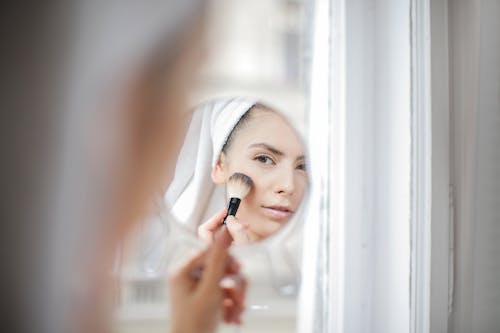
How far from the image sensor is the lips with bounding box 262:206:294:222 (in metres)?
1.10

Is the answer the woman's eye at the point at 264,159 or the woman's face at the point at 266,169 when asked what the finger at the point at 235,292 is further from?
the woman's eye at the point at 264,159

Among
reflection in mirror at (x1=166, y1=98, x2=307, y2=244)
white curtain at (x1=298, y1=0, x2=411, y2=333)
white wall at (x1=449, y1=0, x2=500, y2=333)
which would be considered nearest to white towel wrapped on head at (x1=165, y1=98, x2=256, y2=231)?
reflection in mirror at (x1=166, y1=98, x2=307, y2=244)

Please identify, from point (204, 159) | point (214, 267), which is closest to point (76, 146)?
point (214, 267)

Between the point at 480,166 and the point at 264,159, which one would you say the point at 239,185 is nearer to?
the point at 264,159

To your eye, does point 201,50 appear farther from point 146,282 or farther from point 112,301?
point 146,282

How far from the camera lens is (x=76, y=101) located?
1.84ft

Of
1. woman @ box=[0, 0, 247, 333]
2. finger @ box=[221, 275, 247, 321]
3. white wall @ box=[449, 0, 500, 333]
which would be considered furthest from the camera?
finger @ box=[221, 275, 247, 321]

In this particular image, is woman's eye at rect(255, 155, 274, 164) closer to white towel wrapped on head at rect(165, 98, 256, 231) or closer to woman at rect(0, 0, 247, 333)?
white towel wrapped on head at rect(165, 98, 256, 231)

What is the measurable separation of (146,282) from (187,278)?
0.19 m

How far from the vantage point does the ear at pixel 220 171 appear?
3.65ft

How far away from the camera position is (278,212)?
1104 millimetres

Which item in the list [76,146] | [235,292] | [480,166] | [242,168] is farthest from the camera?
[242,168]

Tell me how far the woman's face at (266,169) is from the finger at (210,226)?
44mm

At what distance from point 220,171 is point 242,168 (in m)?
0.05
